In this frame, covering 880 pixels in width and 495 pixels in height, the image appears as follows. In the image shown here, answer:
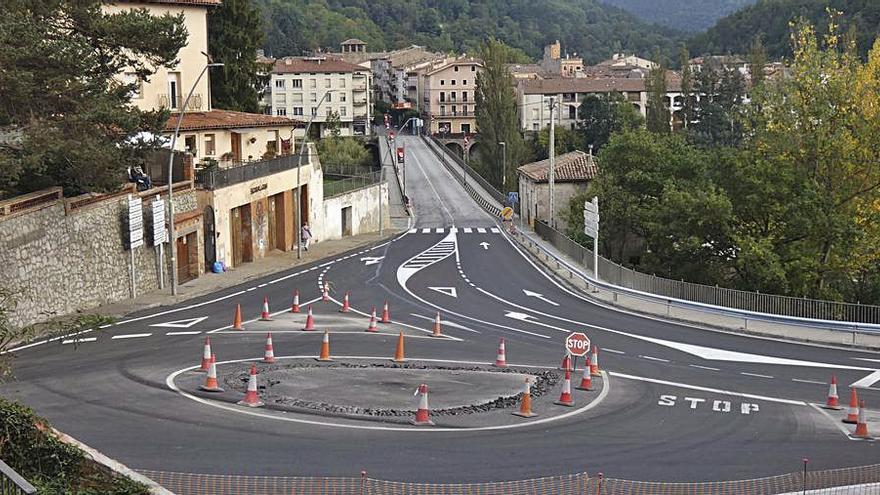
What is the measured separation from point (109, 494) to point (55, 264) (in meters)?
22.1

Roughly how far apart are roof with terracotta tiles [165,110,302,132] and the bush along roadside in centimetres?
3605

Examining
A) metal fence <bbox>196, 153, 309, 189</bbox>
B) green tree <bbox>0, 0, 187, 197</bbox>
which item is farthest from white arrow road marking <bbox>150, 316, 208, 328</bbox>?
metal fence <bbox>196, 153, 309, 189</bbox>

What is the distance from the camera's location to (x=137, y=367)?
2452cm

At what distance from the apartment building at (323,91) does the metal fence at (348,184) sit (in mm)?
76515

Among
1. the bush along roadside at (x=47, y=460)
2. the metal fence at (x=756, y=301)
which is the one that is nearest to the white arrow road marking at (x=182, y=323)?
the metal fence at (x=756, y=301)

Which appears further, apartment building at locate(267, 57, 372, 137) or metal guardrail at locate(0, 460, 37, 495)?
apartment building at locate(267, 57, 372, 137)

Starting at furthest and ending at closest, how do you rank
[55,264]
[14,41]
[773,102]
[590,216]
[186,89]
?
[186,89]
[773,102]
[590,216]
[55,264]
[14,41]

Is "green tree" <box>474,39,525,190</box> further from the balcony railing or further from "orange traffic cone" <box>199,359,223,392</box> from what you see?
"orange traffic cone" <box>199,359,223,392</box>

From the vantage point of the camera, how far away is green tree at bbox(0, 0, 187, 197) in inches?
1151

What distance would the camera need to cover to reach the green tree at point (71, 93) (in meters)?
29.2

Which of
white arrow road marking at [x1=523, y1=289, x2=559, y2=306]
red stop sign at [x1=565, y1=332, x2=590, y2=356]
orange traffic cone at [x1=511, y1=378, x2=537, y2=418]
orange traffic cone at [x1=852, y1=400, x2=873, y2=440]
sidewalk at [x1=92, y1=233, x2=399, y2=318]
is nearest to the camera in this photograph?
orange traffic cone at [x1=852, y1=400, x2=873, y2=440]

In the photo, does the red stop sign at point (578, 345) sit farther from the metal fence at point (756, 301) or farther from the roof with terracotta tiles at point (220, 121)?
the roof with terracotta tiles at point (220, 121)

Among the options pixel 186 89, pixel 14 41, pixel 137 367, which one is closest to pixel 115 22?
pixel 14 41

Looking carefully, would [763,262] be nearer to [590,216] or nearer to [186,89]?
[590,216]
